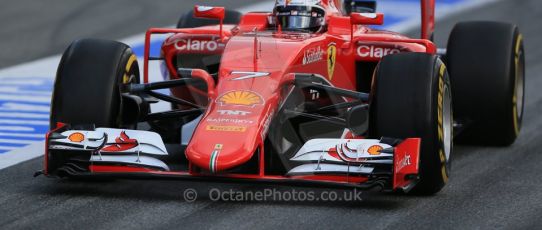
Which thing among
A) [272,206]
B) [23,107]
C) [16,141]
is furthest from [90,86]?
[23,107]

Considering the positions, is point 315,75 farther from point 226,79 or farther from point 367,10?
point 367,10

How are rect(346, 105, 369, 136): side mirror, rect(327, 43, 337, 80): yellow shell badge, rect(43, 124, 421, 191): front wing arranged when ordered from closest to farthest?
rect(43, 124, 421, 191): front wing
rect(346, 105, 369, 136): side mirror
rect(327, 43, 337, 80): yellow shell badge

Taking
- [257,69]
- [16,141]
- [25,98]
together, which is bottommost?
[25,98]

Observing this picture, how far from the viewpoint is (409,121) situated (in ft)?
26.6

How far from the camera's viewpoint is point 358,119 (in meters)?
8.52

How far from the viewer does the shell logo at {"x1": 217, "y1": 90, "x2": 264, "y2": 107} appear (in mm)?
8070

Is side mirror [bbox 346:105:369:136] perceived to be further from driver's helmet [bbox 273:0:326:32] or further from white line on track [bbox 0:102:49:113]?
white line on track [bbox 0:102:49:113]

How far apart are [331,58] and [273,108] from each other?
1247 millimetres

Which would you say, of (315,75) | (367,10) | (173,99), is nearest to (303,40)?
(315,75)

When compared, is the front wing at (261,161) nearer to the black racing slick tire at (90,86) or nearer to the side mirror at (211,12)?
the black racing slick tire at (90,86)

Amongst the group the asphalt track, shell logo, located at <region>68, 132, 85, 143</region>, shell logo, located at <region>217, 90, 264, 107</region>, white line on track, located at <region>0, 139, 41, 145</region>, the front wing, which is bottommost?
white line on track, located at <region>0, 139, 41, 145</region>

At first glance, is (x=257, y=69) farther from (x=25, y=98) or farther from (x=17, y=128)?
(x=25, y=98)

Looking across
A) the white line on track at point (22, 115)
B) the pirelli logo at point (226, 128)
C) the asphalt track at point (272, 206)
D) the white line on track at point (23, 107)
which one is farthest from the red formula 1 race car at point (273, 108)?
the white line on track at point (23, 107)

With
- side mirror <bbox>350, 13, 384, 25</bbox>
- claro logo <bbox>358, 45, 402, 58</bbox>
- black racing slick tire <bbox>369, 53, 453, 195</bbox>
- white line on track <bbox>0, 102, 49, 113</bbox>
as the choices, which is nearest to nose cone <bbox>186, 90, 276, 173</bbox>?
black racing slick tire <bbox>369, 53, 453, 195</bbox>
